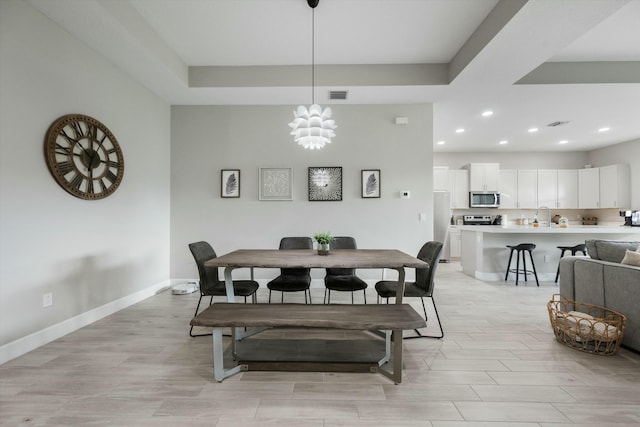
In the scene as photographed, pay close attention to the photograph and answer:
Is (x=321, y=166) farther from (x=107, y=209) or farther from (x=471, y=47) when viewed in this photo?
(x=107, y=209)

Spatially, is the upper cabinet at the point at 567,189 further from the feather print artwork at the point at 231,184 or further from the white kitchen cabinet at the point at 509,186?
the feather print artwork at the point at 231,184

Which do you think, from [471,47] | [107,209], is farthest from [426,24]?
[107,209]

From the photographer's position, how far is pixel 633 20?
9.42 ft

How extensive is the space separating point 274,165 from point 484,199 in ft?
18.2

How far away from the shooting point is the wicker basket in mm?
2289

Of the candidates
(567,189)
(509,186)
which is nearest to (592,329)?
(509,186)

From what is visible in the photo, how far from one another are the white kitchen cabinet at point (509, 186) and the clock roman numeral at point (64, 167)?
8.29 metres

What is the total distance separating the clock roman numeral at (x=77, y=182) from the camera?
2.78m

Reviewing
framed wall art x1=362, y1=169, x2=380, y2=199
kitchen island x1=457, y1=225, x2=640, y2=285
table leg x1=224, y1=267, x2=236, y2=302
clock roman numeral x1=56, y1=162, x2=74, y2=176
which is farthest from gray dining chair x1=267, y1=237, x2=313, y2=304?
kitchen island x1=457, y1=225, x2=640, y2=285

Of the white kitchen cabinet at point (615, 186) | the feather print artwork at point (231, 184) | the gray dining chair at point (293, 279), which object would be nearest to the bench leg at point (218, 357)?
the gray dining chair at point (293, 279)

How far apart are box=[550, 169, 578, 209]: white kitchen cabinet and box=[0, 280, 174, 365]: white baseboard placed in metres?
9.11

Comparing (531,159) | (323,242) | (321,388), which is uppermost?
(531,159)

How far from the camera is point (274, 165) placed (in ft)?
14.9

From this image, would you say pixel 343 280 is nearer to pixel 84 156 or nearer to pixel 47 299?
pixel 47 299
